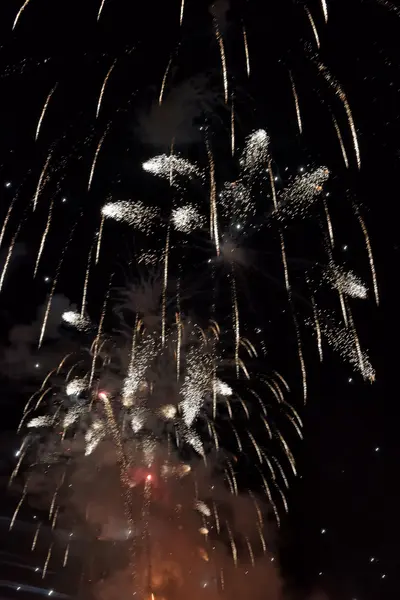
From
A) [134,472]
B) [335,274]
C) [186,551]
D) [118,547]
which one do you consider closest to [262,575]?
[186,551]

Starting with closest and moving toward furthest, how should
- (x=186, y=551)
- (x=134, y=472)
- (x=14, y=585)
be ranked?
(x=134, y=472)
(x=186, y=551)
(x=14, y=585)

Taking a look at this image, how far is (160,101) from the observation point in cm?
624

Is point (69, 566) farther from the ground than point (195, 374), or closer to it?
farther from the ground

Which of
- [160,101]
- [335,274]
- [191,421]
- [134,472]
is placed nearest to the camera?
[160,101]

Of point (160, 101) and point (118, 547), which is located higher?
point (118, 547)

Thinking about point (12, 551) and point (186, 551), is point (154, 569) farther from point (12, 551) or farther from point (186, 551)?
point (12, 551)

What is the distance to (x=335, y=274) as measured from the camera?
7613 millimetres

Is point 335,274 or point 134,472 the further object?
point 134,472

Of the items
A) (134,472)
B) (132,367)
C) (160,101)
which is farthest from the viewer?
(134,472)

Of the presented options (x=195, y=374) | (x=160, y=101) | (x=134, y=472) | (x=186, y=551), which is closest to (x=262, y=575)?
(x=186, y=551)

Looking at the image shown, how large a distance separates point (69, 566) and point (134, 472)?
559 inches

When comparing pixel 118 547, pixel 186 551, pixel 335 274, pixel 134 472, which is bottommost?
pixel 335 274

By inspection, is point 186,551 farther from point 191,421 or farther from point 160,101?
point 160,101

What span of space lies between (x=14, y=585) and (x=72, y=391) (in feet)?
55.3
